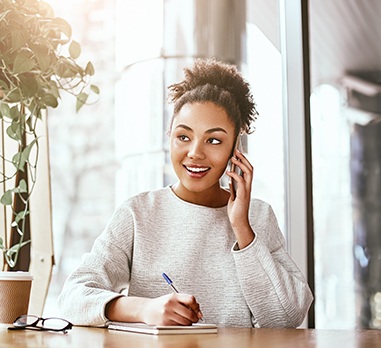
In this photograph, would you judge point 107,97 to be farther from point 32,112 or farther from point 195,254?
Answer: point 195,254

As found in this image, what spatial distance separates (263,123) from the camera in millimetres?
2676

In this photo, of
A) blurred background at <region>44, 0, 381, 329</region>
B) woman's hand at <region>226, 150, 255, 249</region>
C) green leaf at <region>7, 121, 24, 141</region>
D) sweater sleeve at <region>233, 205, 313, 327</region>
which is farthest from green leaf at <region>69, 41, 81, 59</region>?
blurred background at <region>44, 0, 381, 329</region>

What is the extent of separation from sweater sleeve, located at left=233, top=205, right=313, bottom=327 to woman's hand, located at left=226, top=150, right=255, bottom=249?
0.09 feet

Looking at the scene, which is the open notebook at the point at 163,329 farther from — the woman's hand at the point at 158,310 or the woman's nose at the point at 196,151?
the woman's nose at the point at 196,151

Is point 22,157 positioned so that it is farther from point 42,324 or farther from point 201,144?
point 42,324

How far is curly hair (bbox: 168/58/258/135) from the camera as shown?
1.78m

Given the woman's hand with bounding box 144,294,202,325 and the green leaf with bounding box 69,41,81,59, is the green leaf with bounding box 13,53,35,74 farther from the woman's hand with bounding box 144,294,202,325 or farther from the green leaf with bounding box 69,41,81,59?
the woman's hand with bounding box 144,294,202,325

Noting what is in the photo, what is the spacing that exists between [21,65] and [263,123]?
1.22 metres

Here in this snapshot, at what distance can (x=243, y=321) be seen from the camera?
5.61 ft

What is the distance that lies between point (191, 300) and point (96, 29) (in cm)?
187

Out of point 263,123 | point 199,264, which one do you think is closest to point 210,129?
point 199,264

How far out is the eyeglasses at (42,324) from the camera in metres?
1.33

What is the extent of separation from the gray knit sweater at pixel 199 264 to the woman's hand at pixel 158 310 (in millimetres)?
133

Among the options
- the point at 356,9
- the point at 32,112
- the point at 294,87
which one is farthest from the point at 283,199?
the point at 32,112
